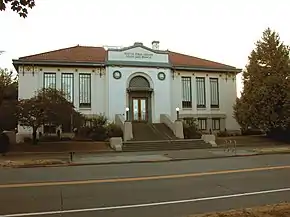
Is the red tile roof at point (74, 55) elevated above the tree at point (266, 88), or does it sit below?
above

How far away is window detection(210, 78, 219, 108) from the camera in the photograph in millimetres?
40531

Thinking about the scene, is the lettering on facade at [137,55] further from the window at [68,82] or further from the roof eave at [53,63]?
the window at [68,82]

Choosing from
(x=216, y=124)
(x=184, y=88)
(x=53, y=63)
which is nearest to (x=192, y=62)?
(x=184, y=88)

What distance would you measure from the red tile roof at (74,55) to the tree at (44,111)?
29.1 feet

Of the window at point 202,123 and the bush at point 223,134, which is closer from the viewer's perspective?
the bush at point 223,134

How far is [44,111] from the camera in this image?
27609mm

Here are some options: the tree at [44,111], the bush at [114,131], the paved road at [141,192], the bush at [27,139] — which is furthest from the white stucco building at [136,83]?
the paved road at [141,192]

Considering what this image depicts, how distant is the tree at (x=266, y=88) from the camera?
111 ft

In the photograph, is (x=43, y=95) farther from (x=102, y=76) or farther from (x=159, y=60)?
(x=159, y=60)

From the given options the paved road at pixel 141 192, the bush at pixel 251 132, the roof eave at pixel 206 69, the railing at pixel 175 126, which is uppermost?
the roof eave at pixel 206 69

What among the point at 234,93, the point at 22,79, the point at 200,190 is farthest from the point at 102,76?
the point at 200,190

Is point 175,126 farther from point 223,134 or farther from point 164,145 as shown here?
point 223,134

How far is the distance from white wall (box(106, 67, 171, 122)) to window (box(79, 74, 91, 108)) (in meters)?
1.96

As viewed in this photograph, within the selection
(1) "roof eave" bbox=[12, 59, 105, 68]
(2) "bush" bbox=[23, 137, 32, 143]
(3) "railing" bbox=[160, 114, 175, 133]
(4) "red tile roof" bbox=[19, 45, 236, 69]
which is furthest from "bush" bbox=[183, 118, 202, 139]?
(2) "bush" bbox=[23, 137, 32, 143]
